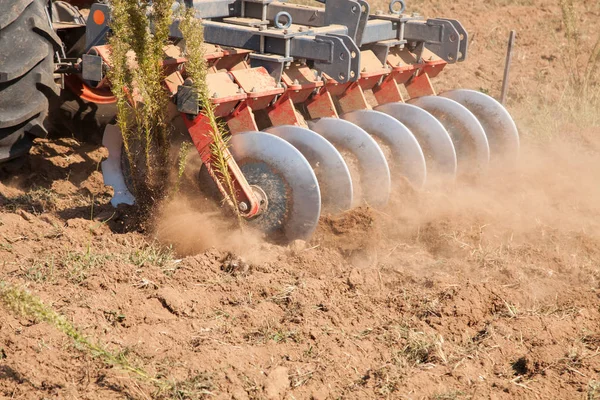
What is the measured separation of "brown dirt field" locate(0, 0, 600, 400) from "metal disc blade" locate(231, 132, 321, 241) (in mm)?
113

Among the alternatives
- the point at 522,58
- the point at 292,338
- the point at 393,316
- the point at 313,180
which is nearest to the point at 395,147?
the point at 313,180

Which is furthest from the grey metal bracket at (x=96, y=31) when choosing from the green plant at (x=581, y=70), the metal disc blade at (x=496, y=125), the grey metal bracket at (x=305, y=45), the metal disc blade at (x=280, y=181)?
the green plant at (x=581, y=70)

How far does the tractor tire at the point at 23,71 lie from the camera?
423 cm

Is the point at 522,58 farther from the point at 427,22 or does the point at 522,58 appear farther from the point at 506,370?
the point at 506,370

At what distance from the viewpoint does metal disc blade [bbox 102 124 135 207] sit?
4.83 metres

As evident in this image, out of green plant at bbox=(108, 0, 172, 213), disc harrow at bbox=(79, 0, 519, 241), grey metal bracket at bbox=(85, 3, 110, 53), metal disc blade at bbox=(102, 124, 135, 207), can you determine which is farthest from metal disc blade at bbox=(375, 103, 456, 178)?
grey metal bracket at bbox=(85, 3, 110, 53)

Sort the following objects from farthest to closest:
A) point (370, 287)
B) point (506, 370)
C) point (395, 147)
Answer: point (395, 147), point (370, 287), point (506, 370)

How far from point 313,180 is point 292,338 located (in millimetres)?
1112

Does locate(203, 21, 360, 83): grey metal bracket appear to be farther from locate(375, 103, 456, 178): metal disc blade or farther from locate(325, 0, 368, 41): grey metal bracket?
locate(375, 103, 456, 178): metal disc blade

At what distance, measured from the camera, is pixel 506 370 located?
3232 mm

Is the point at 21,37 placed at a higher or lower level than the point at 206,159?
higher

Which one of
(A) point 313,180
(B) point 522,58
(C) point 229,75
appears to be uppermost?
(C) point 229,75

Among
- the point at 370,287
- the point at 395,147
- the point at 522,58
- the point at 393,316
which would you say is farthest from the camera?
the point at 522,58

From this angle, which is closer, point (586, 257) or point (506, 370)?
point (506, 370)
